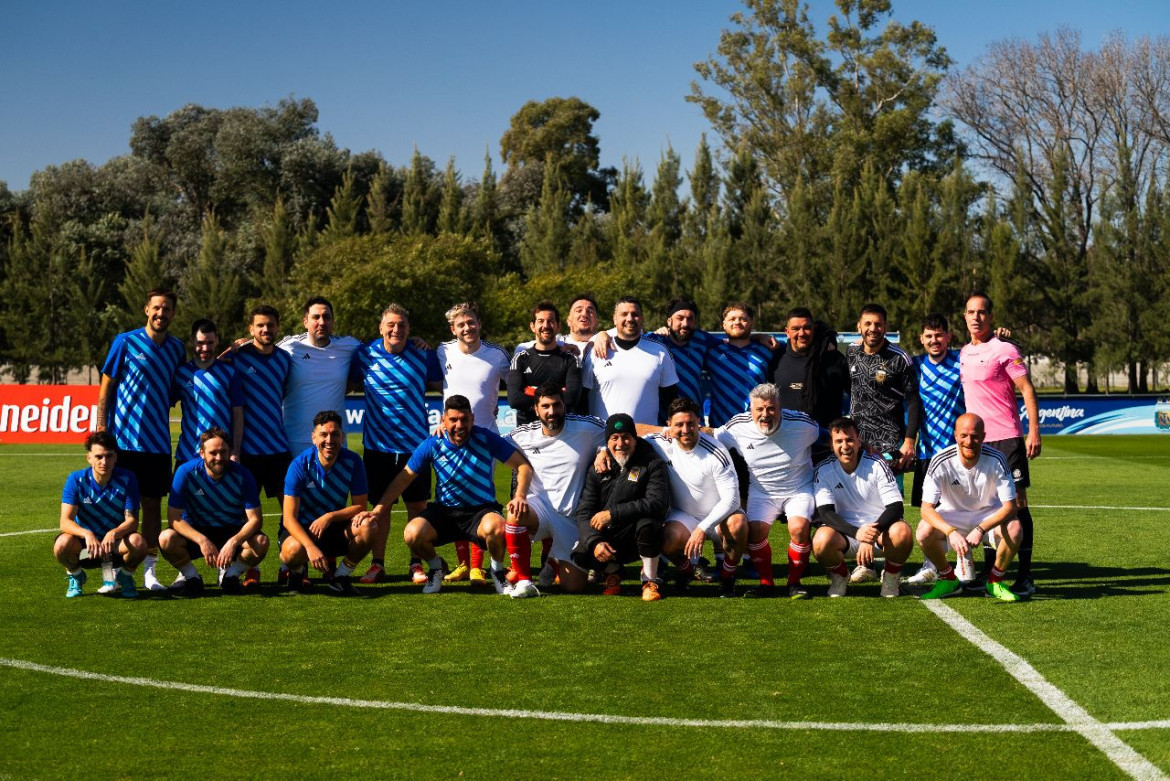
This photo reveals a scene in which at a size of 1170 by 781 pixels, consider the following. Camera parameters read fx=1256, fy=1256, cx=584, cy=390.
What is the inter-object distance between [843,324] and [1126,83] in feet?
50.6

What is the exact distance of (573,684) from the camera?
529 centimetres

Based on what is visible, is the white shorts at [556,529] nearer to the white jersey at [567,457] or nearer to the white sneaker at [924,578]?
the white jersey at [567,457]

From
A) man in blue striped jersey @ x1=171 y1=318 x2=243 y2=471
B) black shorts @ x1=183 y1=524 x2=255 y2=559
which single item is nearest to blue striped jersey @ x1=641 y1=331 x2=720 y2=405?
man in blue striped jersey @ x1=171 y1=318 x2=243 y2=471

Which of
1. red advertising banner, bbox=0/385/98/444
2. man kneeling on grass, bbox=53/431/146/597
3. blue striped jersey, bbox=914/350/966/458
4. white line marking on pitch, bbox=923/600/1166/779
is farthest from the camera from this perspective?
red advertising banner, bbox=0/385/98/444

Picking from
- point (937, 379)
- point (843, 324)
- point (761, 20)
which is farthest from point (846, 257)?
point (937, 379)

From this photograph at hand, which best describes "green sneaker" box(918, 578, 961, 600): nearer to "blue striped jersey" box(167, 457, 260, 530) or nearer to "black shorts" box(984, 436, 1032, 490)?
"black shorts" box(984, 436, 1032, 490)

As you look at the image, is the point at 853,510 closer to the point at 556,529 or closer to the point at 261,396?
the point at 556,529

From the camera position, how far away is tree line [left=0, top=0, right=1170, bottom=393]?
4584cm

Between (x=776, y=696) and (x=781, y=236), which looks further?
(x=781, y=236)

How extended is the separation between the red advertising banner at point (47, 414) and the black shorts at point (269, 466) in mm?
15903

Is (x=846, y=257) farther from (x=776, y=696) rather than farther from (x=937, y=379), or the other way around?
(x=776, y=696)

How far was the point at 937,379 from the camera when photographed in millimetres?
8289

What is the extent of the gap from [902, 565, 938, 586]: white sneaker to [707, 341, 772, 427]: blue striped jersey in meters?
Answer: 1.51

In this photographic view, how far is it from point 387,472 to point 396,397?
509 mm
